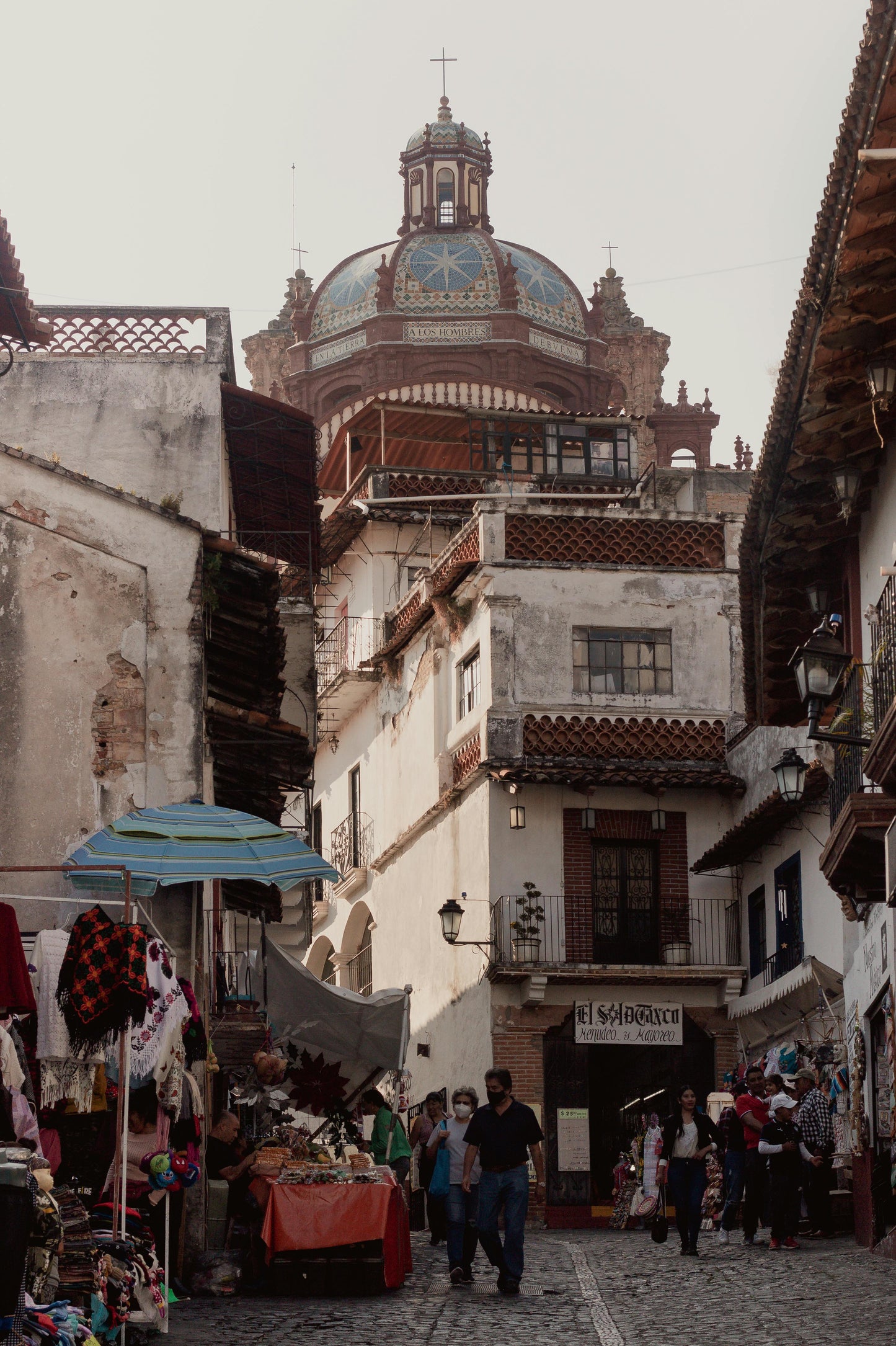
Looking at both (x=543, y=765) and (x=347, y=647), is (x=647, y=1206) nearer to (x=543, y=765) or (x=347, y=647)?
(x=543, y=765)

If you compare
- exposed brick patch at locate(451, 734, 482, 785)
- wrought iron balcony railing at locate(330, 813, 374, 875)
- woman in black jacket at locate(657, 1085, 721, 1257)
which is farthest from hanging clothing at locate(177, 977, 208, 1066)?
wrought iron balcony railing at locate(330, 813, 374, 875)

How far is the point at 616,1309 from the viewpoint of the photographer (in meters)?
13.0

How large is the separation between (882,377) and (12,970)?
7.03 metres

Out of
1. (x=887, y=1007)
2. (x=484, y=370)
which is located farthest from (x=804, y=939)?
(x=484, y=370)

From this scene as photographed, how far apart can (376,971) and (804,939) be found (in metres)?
13.5

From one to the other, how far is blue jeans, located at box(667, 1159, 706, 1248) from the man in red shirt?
852 mm

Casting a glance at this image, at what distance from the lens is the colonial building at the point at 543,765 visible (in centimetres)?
3194

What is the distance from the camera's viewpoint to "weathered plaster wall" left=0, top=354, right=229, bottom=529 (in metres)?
21.5

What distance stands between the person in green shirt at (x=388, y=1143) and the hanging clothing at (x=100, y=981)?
8.44 m

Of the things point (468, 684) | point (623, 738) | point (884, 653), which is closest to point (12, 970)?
point (884, 653)

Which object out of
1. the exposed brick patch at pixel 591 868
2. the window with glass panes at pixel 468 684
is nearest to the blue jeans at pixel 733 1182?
the exposed brick patch at pixel 591 868

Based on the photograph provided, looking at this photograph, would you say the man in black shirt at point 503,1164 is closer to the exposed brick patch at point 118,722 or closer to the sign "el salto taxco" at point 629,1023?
the exposed brick patch at point 118,722

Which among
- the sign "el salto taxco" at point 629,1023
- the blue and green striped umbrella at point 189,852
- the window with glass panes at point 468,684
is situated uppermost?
the window with glass panes at point 468,684

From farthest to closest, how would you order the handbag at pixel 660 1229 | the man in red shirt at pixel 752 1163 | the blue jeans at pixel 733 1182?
the handbag at pixel 660 1229 < the blue jeans at pixel 733 1182 < the man in red shirt at pixel 752 1163
